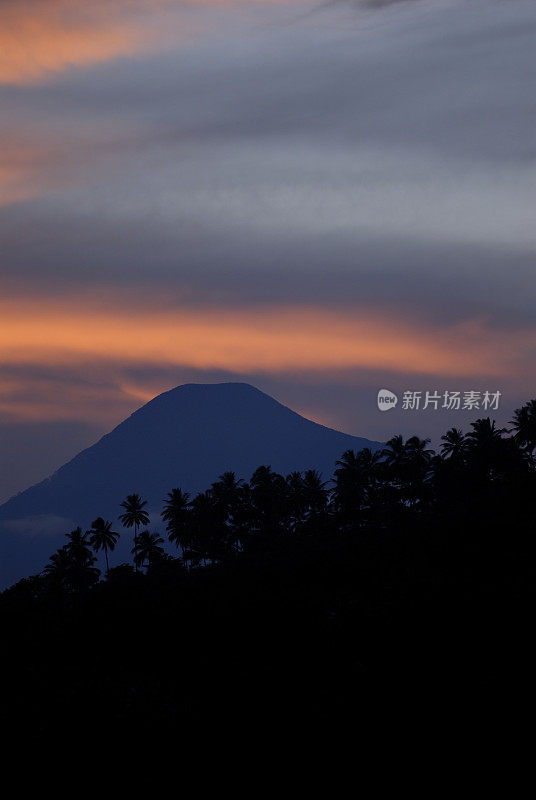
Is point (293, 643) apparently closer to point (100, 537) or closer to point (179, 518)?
point (179, 518)

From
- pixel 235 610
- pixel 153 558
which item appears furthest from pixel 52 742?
pixel 153 558

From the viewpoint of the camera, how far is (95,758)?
43.1 meters

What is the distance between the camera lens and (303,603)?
219ft

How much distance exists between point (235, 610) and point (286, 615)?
7.20m

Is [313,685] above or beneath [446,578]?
beneath

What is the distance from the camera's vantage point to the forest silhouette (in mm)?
48000

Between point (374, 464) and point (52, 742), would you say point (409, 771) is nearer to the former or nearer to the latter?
point (52, 742)

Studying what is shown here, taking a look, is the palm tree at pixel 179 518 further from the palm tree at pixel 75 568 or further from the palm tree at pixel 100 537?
the palm tree at pixel 75 568

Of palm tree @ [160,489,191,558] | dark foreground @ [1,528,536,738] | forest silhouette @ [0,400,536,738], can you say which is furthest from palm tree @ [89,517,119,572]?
dark foreground @ [1,528,536,738]

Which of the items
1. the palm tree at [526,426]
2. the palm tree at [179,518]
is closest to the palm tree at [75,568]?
the palm tree at [179,518]

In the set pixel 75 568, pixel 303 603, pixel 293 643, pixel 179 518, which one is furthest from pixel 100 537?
pixel 293 643

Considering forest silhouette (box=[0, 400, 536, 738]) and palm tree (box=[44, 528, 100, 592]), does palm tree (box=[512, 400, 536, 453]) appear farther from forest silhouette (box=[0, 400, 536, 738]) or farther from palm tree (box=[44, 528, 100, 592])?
palm tree (box=[44, 528, 100, 592])

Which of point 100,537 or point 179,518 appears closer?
point 100,537

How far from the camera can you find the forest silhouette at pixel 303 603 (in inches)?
1890
